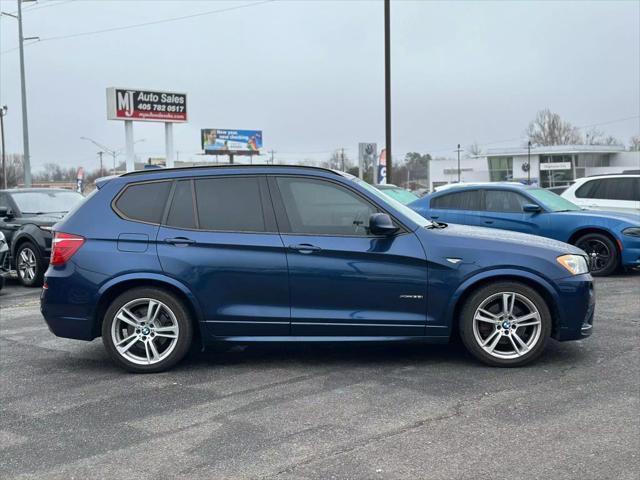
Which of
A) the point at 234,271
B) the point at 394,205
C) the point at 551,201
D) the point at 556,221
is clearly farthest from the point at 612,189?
the point at 234,271

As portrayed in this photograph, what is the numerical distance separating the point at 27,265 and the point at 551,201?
910cm

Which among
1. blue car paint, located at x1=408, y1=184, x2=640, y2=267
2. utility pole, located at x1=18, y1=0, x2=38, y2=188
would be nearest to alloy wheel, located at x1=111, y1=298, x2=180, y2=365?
blue car paint, located at x1=408, y1=184, x2=640, y2=267

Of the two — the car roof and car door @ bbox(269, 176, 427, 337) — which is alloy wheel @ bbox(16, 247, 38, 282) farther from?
car door @ bbox(269, 176, 427, 337)

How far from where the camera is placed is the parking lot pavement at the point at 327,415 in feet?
12.2

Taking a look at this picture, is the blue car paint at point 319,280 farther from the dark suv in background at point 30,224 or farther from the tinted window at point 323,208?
the dark suv in background at point 30,224

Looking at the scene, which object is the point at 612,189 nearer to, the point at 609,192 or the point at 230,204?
the point at 609,192

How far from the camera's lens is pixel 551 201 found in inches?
450

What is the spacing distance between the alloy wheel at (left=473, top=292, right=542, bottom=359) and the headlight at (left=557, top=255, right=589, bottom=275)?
44cm

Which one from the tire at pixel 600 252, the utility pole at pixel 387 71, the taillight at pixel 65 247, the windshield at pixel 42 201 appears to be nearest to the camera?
the taillight at pixel 65 247

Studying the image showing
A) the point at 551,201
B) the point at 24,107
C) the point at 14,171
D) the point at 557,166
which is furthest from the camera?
the point at 14,171

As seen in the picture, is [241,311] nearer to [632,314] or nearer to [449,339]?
[449,339]

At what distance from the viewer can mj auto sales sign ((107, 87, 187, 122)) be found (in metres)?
32.5

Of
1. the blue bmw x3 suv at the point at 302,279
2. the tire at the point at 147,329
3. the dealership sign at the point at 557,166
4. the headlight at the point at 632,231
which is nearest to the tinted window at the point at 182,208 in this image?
the blue bmw x3 suv at the point at 302,279

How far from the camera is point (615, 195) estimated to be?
42.8 feet
